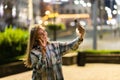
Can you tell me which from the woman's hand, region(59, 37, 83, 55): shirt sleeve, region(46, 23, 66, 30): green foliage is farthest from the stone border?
Result: region(46, 23, 66, 30): green foliage

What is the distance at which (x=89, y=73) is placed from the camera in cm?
1021

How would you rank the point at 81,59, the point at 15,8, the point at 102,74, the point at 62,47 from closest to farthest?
the point at 62,47 → the point at 102,74 → the point at 81,59 → the point at 15,8

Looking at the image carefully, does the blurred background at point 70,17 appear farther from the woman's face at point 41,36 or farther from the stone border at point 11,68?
the woman's face at point 41,36

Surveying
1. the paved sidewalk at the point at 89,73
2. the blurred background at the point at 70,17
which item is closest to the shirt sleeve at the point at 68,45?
the paved sidewalk at the point at 89,73

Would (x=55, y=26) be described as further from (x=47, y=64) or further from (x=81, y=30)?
(x=47, y=64)

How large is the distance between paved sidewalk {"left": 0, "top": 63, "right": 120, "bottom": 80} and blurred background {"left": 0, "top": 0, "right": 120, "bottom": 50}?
3.15 meters

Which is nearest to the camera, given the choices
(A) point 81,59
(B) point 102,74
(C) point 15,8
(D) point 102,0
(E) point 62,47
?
(E) point 62,47

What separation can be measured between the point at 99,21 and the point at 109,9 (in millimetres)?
692

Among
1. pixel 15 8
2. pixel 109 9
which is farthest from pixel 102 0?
pixel 15 8

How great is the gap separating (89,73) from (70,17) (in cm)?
872

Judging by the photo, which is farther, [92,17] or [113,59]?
[92,17]

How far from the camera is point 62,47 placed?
370 centimetres

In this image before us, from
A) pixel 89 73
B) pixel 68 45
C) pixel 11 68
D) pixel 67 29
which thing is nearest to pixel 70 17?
pixel 67 29

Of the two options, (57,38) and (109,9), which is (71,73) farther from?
(57,38)
